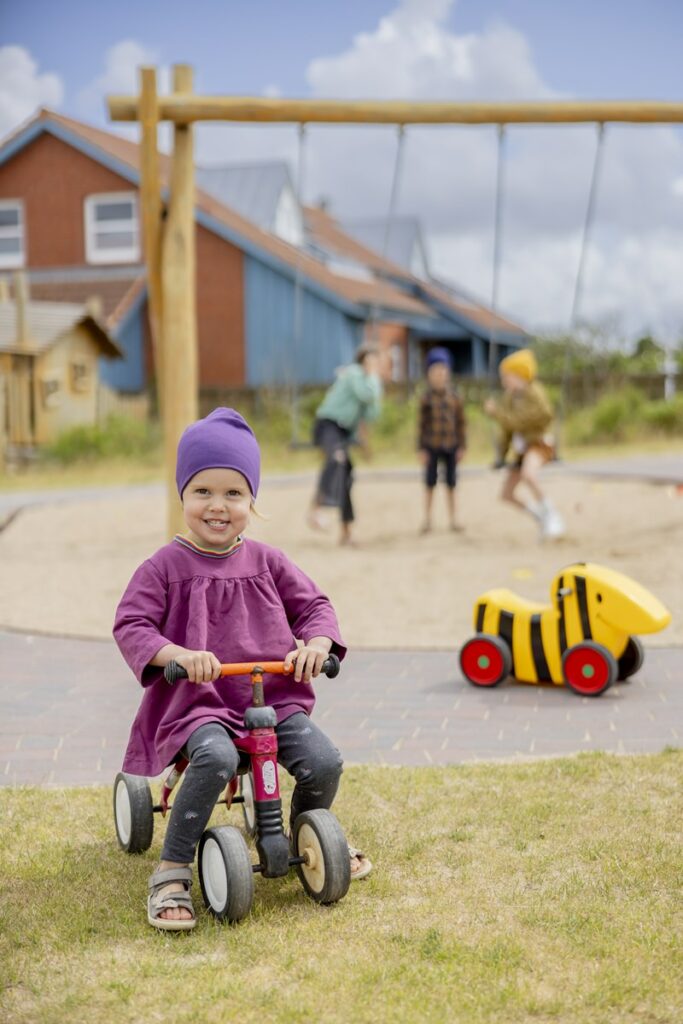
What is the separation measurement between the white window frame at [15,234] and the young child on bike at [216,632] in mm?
25110

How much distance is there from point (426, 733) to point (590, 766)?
0.84 m

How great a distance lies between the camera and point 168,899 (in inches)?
131

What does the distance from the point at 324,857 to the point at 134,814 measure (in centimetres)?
71

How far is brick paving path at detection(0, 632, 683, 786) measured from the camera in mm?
4918

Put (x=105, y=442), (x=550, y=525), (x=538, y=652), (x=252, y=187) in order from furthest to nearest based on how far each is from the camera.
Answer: (x=252, y=187) < (x=105, y=442) < (x=550, y=525) < (x=538, y=652)

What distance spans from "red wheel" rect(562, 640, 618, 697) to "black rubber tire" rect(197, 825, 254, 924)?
2740mm

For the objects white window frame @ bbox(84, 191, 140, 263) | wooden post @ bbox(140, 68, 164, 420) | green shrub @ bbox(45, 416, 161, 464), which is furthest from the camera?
white window frame @ bbox(84, 191, 140, 263)

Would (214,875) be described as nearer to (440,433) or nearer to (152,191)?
(152,191)

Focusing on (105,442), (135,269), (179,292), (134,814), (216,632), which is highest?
(135,269)

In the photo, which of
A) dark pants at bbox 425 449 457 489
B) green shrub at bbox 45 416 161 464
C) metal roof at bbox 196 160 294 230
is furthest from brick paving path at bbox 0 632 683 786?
metal roof at bbox 196 160 294 230

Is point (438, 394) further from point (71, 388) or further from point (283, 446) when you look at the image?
point (71, 388)

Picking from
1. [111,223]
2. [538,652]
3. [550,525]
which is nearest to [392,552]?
[550,525]

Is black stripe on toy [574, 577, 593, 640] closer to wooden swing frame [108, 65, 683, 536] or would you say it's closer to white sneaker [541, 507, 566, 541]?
wooden swing frame [108, 65, 683, 536]

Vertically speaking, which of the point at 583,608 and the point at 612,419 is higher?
the point at 583,608
